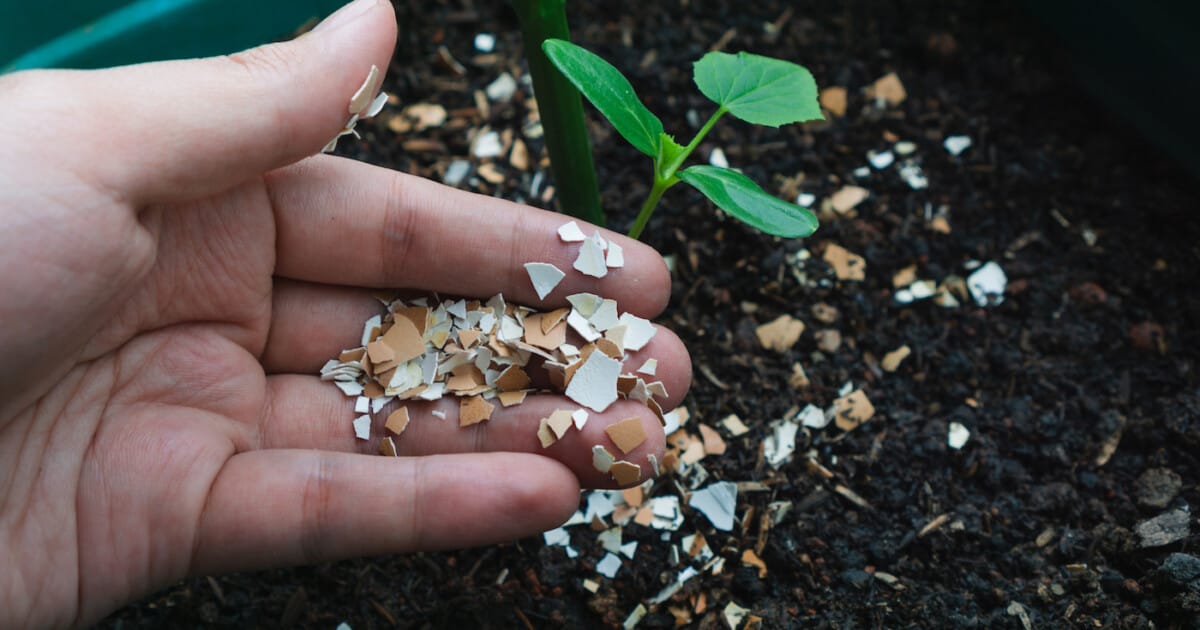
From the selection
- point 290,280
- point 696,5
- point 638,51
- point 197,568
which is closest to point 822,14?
point 696,5

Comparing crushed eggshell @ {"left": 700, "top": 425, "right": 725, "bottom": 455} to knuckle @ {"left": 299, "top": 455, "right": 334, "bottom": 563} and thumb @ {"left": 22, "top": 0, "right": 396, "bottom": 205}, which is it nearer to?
knuckle @ {"left": 299, "top": 455, "right": 334, "bottom": 563}

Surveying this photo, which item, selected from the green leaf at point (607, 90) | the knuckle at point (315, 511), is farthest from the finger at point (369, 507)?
the green leaf at point (607, 90)

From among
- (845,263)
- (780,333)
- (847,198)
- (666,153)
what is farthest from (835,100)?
(666,153)

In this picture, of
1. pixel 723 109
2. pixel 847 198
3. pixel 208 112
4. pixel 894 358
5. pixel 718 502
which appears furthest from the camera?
pixel 847 198

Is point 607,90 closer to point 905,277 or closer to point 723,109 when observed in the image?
point 723,109

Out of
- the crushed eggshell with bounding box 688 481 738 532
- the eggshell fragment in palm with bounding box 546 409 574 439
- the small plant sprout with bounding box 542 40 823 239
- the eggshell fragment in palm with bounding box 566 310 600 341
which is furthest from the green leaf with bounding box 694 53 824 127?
the crushed eggshell with bounding box 688 481 738 532

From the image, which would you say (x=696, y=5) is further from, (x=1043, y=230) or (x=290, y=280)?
(x=290, y=280)

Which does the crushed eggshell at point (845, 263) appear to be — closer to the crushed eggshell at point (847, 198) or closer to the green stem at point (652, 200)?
the crushed eggshell at point (847, 198)
